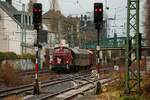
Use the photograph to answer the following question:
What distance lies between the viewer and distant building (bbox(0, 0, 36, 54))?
86.6 m

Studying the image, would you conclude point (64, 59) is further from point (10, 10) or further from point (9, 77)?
point (10, 10)

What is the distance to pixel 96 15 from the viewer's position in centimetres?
2877

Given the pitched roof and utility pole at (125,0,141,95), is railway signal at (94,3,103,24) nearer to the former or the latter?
utility pole at (125,0,141,95)

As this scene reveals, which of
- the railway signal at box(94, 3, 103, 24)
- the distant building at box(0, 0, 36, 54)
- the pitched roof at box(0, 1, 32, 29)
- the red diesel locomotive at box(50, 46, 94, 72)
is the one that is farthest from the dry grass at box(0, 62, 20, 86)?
the pitched roof at box(0, 1, 32, 29)

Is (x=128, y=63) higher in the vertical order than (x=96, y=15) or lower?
lower

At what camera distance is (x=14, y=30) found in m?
90.5

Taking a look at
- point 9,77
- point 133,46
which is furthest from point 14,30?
point 133,46

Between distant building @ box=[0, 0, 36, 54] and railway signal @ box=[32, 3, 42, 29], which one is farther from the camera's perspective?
→ distant building @ box=[0, 0, 36, 54]

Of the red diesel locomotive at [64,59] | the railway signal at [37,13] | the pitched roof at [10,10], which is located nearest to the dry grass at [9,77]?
the railway signal at [37,13]

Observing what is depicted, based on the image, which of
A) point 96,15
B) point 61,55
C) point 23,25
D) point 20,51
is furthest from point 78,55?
point 96,15

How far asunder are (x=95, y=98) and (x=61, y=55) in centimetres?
3478

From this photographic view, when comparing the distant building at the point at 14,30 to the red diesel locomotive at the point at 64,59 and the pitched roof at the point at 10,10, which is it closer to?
the pitched roof at the point at 10,10

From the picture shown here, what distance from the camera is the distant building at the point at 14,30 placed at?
86.6 metres

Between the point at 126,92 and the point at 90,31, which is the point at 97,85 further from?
the point at 90,31
